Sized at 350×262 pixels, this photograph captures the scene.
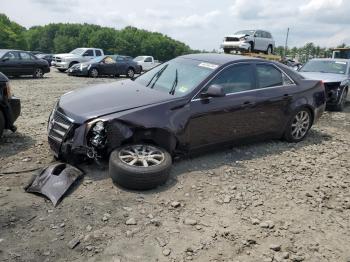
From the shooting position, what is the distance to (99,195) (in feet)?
15.4

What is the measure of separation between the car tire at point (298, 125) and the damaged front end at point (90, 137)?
3330mm

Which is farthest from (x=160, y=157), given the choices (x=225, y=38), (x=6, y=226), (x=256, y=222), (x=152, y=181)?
(x=225, y=38)

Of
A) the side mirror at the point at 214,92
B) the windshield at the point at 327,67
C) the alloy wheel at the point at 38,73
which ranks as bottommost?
the alloy wheel at the point at 38,73

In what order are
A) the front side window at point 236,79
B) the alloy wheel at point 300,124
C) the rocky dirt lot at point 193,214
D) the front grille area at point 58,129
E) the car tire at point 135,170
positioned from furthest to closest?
the alloy wheel at point 300,124 → the front side window at point 236,79 → the front grille area at point 58,129 → the car tire at point 135,170 → the rocky dirt lot at point 193,214

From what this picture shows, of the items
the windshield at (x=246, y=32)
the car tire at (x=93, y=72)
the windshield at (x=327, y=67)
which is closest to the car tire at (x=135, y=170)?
the windshield at (x=327, y=67)

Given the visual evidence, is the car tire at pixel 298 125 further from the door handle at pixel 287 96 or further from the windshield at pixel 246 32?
the windshield at pixel 246 32

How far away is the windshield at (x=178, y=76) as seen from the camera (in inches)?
236

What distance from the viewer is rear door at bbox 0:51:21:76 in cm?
1827

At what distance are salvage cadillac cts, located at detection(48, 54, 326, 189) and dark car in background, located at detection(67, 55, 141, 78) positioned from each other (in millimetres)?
16200

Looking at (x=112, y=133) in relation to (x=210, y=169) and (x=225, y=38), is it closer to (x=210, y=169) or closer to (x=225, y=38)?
(x=210, y=169)

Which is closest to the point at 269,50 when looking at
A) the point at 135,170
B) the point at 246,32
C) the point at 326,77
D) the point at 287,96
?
the point at 246,32

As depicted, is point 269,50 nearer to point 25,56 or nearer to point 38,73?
point 38,73

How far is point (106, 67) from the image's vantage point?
2327 centimetres

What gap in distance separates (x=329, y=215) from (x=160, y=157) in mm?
2117
